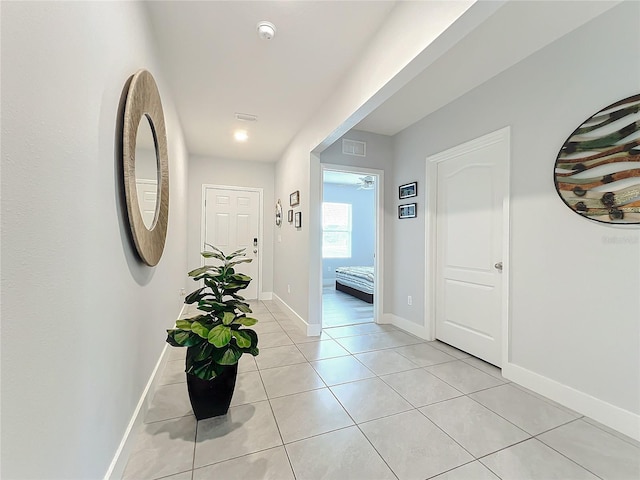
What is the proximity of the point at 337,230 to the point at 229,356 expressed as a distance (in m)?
5.96

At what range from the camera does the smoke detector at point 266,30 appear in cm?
187

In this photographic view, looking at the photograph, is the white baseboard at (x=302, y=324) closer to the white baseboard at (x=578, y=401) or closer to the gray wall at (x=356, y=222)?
the white baseboard at (x=578, y=401)

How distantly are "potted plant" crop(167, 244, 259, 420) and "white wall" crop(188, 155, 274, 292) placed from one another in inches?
111

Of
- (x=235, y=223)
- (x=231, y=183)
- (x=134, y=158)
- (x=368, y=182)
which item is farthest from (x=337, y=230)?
(x=134, y=158)

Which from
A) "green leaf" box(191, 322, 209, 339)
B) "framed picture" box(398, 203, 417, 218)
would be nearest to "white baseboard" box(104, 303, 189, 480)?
"green leaf" box(191, 322, 209, 339)

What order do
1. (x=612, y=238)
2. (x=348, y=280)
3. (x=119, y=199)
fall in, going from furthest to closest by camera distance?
(x=348, y=280)
(x=612, y=238)
(x=119, y=199)

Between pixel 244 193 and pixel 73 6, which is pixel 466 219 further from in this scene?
pixel 244 193

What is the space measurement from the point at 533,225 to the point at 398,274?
1.74m

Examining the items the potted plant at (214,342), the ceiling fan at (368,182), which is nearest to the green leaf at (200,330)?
the potted plant at (214,342)

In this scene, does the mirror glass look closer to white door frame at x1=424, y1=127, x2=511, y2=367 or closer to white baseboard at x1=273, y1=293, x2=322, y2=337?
white baseboard at x1=273, y1=293, x2=322, y2=337

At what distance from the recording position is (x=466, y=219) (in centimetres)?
282

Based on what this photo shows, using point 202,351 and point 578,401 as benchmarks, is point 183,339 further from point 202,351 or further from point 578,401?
point 578,401

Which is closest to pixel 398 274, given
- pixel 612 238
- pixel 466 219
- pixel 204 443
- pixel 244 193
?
pixel 466 219

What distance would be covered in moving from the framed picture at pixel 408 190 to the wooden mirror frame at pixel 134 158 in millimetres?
2625
